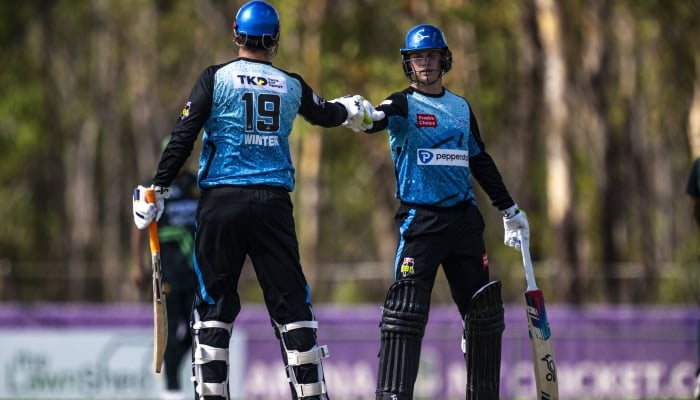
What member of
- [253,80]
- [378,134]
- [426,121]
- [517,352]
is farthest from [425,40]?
[378,134]

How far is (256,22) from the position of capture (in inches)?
311

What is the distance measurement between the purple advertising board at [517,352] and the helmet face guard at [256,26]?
29.3 ft

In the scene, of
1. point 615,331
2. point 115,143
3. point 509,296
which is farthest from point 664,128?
point 615,331

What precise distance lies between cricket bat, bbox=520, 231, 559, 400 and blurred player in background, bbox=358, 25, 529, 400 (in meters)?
0.24

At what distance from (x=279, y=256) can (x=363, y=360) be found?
31.8 feet

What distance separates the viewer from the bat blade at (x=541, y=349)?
8.25 m

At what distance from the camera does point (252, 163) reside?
7750 millimetres

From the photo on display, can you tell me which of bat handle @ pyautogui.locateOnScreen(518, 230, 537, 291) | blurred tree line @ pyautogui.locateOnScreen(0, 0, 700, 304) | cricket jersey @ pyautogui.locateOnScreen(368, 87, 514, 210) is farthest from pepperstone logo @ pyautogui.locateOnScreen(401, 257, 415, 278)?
blurred tree line @ pyautogui.locateOnScreen(0, 0, 700, 304)

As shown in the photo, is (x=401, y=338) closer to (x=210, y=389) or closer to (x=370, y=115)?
(x=210, y=389)

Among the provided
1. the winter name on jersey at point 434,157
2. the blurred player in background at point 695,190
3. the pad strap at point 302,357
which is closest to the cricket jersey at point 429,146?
the winter name on jersey at point 434,157

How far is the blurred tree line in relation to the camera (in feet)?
85.3

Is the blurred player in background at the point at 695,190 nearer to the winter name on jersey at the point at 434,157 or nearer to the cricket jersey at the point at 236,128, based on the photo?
the winter name on jersey at the point at 434,157

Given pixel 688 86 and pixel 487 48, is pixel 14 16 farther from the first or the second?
pixel 688 86

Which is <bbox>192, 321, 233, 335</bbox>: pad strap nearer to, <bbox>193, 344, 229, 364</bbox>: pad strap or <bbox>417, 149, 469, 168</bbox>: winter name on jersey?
<bbox>193, 344, 229, 364</bbox>: pad strap
